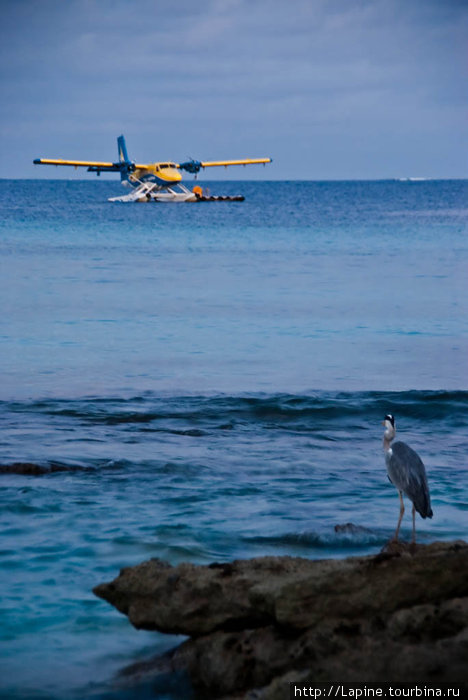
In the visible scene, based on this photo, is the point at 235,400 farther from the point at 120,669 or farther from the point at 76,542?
the point at 120,669

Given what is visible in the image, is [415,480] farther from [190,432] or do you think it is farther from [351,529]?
[190,432]

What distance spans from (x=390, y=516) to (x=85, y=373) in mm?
9763

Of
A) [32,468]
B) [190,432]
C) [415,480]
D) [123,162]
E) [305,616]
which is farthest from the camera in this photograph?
[123,162]

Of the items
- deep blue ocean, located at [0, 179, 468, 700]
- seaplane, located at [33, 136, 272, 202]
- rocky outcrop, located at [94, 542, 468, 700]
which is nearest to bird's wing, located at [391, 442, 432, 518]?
deep blue ocean, located at [0, 179, 468, 700]

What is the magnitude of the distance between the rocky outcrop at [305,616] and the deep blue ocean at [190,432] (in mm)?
524

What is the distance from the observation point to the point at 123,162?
106 metres

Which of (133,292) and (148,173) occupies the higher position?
(148,173)

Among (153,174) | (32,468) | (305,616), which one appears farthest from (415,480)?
(153,174)

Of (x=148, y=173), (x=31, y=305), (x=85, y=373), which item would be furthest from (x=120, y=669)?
(x=148, y=173)

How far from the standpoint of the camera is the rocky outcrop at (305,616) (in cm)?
516

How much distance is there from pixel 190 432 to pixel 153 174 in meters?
95.1

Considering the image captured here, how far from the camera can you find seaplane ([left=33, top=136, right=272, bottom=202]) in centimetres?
10381

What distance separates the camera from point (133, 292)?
109 ft

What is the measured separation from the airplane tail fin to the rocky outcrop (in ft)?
334
